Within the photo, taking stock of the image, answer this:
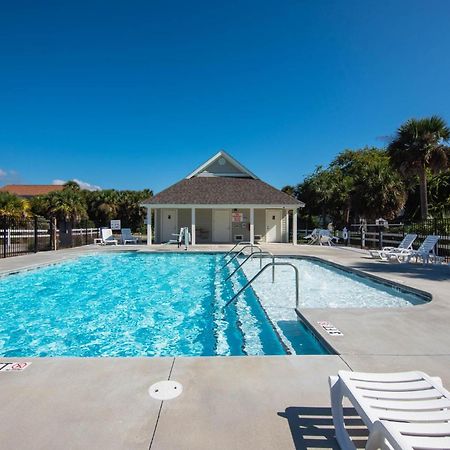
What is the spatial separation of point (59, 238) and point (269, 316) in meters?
16.3

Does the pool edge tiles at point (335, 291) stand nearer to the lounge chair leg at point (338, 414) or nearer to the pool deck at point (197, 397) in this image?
the pool deck at point (197, 397)

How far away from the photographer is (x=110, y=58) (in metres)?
19.0

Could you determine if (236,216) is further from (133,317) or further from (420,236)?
(133,317)

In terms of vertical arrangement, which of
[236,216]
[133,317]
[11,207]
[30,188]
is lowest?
[133,317]

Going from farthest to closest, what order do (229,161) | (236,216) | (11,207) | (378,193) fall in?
1. (229,161)
2. (378,193)
3. (236,216)
4. (11,207)

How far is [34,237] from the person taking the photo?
1748cm

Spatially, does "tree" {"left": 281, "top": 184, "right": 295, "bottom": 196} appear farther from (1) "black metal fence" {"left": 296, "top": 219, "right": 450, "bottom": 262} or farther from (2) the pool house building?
(1) "black metal fence" {"left": 296, "top": 219, "right": 450, "bottom": 262}

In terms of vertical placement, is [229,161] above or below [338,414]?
Answer: above

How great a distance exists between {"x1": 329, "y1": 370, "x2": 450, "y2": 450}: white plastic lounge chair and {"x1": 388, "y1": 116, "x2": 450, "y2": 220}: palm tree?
A: 19401 mm

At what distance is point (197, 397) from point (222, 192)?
21812 millimetres

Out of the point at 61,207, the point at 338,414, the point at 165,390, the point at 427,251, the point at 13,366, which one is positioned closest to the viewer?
the point at 338,414

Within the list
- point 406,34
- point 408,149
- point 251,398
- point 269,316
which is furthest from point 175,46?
point 251,398

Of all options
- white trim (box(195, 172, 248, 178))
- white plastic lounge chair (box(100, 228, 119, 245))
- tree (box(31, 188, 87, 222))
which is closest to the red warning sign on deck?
white plastic lounge chair (box(100, 228, 119, 245))

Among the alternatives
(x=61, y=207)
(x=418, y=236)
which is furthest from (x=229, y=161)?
(x=418, y=236)
